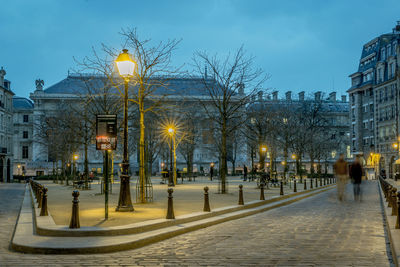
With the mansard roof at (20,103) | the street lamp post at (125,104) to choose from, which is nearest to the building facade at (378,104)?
the street lamp post at (125,104)

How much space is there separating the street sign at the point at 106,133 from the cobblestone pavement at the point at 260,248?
327 centimetres

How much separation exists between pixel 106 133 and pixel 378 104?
61.5 meters

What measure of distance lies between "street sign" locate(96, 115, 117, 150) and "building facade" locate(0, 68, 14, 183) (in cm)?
5321

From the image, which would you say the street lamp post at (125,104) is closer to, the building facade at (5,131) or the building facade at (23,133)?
the building facade at (5,131)

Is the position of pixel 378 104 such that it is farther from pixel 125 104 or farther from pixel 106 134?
pixel 106 134

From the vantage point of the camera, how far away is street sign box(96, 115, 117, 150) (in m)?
12.7

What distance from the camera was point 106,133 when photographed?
12.8 m

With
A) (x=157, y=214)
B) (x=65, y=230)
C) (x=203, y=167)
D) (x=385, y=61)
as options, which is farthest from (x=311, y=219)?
(x=203, y=167)

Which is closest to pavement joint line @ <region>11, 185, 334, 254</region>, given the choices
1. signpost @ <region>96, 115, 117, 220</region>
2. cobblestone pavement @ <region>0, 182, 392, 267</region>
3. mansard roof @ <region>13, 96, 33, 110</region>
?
cobblestone pavement @ <region>0, 182, 392, 267</region>

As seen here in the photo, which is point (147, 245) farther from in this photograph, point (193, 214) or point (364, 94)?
point (364, 94)

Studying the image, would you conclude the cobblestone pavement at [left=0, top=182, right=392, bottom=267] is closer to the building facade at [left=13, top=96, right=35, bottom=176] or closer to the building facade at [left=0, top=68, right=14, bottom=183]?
the building facade at [left=0, top=68, right=14, bottom=183]

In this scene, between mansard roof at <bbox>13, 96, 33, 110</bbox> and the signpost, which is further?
mansard roof at <bbox>13, 96, 33, 110</bbox>

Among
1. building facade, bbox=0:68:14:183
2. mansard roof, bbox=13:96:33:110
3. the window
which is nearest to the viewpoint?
building facade, bbox=0:68:14:183

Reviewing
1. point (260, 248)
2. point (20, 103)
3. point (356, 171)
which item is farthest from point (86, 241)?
point (20, 103)
